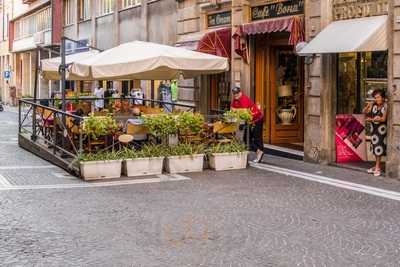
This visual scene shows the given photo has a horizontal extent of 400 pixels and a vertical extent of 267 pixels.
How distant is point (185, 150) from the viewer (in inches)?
544

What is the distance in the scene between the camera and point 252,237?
8086mm

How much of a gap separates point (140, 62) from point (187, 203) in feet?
15.8

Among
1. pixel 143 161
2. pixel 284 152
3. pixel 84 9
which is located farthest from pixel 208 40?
pixel 84 9

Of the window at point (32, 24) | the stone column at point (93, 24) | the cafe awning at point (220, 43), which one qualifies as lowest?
the cafe awning at point (220, 43)

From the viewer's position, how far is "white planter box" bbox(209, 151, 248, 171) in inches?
551

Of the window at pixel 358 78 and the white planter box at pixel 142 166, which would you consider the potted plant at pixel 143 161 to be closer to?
the white planter box at pixel 142 166

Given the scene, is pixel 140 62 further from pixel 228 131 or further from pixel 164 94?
pixel 164 94

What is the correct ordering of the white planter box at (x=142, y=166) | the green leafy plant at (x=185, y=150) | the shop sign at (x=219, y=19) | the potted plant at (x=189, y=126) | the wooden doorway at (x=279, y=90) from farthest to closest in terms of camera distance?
the shop sign at (x=219, y=19)
the wooden doorway at (x=279, y=90)
the potted plant at (x=189, y=126)
the green leafy plant at (x=185, y=150)
the white planter box at (x=142, y=166)

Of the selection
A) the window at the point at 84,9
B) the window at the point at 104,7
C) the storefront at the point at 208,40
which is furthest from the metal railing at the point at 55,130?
the window at the point at 84,9

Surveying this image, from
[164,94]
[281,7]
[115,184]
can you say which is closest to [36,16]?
[164,94]

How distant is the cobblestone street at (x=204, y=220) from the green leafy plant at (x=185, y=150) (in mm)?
574

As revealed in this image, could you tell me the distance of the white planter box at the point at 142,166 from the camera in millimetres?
13117

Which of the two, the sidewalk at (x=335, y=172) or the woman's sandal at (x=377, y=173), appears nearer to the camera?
the sidewalk at (x=335, y=172)

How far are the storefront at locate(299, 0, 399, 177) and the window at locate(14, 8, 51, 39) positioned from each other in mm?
32923
